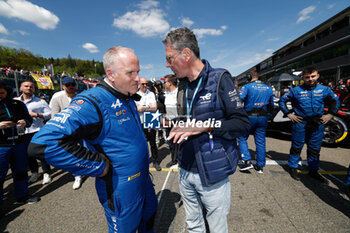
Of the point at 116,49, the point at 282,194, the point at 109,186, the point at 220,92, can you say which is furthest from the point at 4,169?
the point at 282,194

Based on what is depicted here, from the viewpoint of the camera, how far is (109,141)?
1218 mm

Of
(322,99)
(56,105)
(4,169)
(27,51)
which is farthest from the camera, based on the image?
(27,51)

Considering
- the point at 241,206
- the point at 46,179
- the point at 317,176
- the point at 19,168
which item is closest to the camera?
the point at 241,206

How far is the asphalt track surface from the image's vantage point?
2.18 meters

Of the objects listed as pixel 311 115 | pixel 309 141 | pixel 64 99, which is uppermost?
pixel 64 99

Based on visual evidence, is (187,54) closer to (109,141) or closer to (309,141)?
(109,141)

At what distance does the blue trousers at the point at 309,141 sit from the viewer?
3.09 metres

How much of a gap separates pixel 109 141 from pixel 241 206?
239 centimetres

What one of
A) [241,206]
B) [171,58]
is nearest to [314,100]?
[241,206]

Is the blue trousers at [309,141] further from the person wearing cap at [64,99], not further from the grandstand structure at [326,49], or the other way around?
the grandstand structure at [326,49]

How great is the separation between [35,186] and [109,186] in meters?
3.48

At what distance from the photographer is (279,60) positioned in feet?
157

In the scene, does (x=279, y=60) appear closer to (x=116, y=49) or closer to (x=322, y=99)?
(x=322, y=99)

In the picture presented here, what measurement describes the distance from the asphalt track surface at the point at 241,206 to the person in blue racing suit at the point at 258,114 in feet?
1.15
